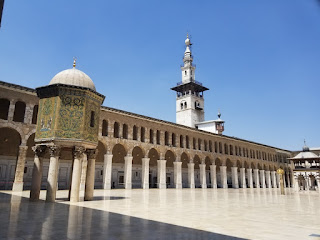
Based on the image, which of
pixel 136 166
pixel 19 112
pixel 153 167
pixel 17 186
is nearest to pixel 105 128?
pixel 136 166

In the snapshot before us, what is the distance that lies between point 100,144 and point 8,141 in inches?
353

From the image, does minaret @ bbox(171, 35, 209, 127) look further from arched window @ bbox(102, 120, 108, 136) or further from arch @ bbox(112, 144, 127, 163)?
arched window @ bbox(102, 120, 108, 136)

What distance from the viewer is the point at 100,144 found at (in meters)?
28.3

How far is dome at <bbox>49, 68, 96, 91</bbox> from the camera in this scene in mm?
13259

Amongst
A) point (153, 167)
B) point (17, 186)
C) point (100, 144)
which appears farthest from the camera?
point (153, 167)

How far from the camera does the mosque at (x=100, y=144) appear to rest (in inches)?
489

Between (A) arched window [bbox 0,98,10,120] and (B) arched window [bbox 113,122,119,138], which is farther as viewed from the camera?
(B) arched window [bbox 113,122,119,138]

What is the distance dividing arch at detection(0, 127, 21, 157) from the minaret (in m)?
33.9

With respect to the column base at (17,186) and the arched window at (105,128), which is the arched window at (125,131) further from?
the column base at (17,186)

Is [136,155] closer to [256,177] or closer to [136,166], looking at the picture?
[136,166]

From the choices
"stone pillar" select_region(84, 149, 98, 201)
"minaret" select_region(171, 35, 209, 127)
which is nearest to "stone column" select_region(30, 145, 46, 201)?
"stone pillar" select_region(84, 149, 98, 201)

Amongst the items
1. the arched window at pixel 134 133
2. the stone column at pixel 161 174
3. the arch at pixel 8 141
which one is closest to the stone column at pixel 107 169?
the arched window at pixel 134 133

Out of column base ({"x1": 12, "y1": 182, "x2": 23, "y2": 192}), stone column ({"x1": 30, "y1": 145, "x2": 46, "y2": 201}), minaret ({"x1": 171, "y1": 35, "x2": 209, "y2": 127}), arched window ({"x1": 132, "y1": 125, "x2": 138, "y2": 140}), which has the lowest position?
column base ({"x1": 12, "y1": 182, "x2": 23, "y2": 192})

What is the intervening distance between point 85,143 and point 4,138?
15.1 m
